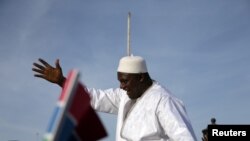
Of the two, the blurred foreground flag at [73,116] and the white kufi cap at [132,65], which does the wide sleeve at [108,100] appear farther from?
the blurred foreground flag at [73,116]

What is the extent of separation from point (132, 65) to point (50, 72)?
48.8 inches

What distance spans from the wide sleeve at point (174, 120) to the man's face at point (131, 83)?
441 millimetres

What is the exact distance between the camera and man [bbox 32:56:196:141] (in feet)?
19.9

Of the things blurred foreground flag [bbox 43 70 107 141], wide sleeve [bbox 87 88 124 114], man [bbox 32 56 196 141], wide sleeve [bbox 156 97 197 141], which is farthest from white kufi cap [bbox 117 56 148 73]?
blurred foreground flag [bbox 43 70 107 141]

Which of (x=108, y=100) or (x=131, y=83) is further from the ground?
(x=131, y=83)

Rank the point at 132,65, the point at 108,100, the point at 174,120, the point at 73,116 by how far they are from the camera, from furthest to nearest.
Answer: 1. the point at 108,100
2. the point at 132,65
3. the point at 174,120
4. the point at 73,116

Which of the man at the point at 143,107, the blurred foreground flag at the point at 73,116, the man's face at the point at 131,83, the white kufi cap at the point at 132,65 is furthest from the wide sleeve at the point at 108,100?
the blurred foreground flag at the point at 73,116

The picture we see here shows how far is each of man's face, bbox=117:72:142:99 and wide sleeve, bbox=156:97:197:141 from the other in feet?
1.45

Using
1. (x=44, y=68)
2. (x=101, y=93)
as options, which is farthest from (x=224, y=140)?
(x=44, y=68)

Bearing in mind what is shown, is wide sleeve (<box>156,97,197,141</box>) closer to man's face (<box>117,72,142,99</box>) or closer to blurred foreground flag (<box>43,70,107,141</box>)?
man's face (<box>117,72,142,99</box>)

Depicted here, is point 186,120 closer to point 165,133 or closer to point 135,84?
point 165,133

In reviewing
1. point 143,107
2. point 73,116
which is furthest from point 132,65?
point 73,116

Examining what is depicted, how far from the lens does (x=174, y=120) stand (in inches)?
237

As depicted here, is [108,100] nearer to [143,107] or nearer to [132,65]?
[132,65]
